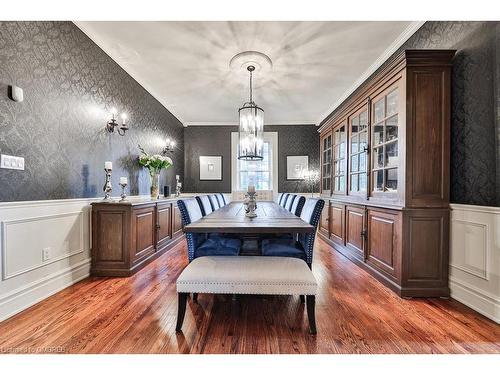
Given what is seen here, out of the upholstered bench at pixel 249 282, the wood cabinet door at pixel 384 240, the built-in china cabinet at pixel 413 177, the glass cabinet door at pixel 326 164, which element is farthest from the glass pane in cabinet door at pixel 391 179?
the glass cabinet door at pixel 326 164

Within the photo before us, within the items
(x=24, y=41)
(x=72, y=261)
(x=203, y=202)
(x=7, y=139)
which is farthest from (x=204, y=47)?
(x=72, y=261)

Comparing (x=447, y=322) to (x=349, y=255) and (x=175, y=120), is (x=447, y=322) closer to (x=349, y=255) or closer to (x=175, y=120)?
(x=349, y=255)

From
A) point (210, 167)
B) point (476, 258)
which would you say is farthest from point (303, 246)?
point (210, 167)

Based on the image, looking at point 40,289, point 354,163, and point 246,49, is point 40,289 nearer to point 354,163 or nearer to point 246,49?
point 246,49

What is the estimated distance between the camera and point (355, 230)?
318cm

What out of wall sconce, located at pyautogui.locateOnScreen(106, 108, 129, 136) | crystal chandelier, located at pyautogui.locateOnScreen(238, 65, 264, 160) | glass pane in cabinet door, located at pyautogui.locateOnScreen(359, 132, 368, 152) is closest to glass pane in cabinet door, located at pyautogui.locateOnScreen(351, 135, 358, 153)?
glass pane in cabinet door, located at pyautogui.locateOnScreen(359, 132, 368, 152)

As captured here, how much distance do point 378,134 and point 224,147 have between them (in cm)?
385

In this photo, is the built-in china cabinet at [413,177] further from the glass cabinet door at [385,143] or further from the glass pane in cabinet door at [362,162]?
the glass pane in cabinet door at [362,162]

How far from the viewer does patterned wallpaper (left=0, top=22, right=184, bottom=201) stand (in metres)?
1.83

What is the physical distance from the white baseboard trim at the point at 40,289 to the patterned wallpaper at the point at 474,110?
147 inches

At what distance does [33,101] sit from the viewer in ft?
6.56

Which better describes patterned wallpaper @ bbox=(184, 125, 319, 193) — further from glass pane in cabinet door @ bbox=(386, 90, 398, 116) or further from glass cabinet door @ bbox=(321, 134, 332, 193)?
glass pane in cabinet door @ bbox=(386, 90, 398, 116)

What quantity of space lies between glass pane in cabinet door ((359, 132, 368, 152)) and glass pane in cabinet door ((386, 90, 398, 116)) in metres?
0.53
